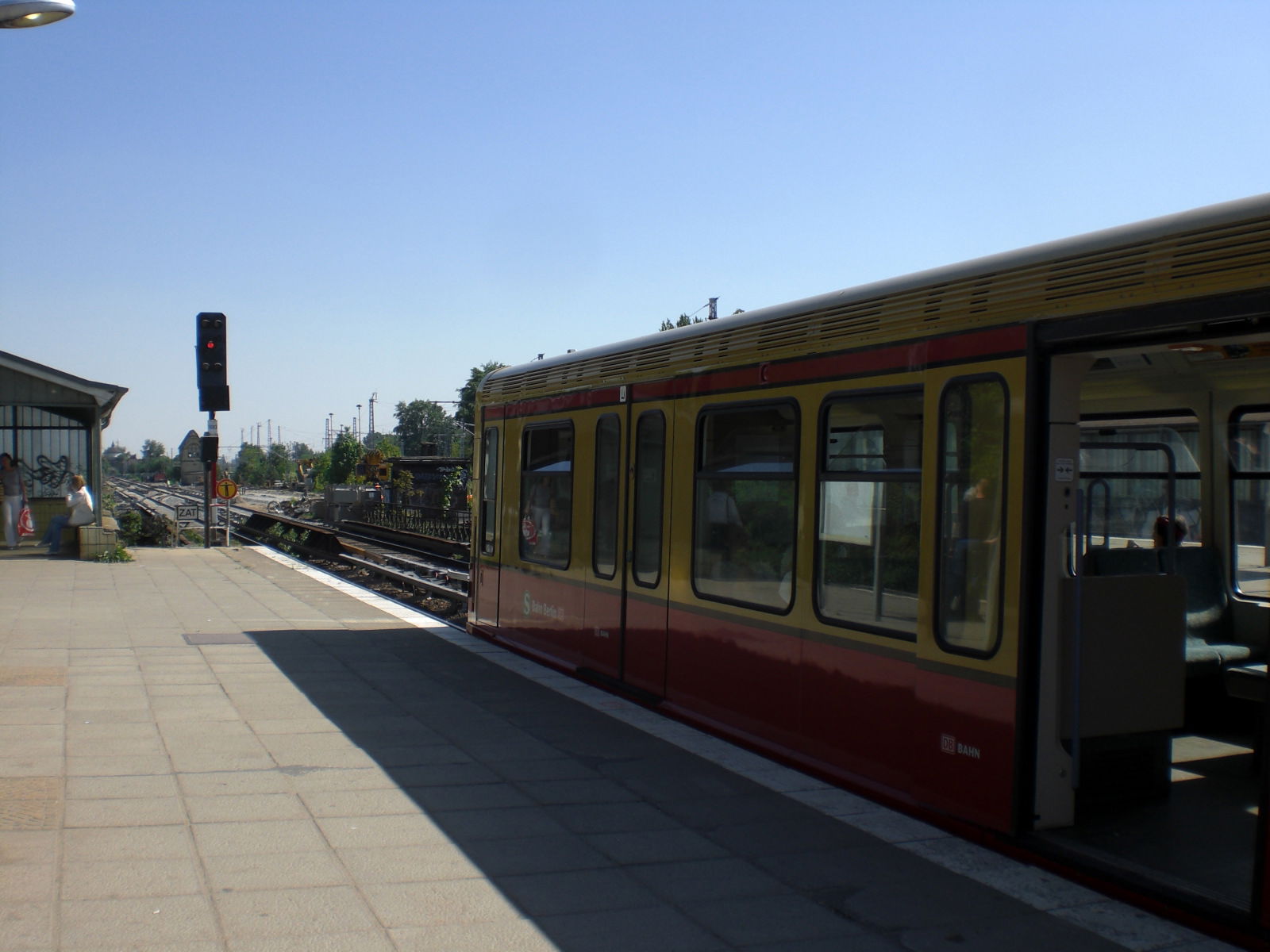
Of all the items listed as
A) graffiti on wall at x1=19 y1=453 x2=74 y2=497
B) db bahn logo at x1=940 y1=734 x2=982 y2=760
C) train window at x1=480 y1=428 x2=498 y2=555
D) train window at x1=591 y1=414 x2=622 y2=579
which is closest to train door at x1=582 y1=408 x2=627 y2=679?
train window at x1=591 y1=414 x2=622 y2=579

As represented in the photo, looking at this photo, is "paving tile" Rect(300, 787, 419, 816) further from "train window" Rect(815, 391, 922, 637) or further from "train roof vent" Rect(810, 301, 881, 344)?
"train roof vent" Rect(810, 301, 881, 344)

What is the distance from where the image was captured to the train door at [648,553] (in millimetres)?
8188

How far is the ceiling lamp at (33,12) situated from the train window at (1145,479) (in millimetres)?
6817

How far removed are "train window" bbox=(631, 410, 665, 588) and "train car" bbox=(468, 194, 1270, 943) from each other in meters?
0.03

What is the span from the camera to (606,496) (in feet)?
30.0

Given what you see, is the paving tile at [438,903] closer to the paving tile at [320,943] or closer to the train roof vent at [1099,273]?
the paving tile at [320,943]

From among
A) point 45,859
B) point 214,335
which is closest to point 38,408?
point 214,335

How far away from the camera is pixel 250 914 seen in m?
4.38

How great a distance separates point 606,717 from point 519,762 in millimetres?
1352

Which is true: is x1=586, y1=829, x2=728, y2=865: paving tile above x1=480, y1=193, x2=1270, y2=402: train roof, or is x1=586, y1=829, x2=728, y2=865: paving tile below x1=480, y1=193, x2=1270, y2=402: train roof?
below

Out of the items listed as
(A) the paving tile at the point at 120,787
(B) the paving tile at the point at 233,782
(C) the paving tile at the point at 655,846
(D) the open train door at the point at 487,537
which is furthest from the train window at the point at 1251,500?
(D) the open train door at the point at 487,537

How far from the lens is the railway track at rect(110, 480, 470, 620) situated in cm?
1677

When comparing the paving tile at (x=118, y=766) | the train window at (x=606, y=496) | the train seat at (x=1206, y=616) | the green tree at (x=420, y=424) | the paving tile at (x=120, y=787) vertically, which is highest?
the green tree at (x=420, y=424)

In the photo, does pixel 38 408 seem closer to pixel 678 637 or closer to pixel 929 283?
pixel 678 637
